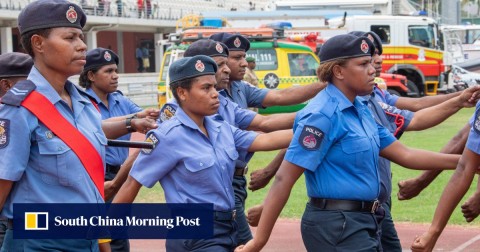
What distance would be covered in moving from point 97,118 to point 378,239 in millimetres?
1784

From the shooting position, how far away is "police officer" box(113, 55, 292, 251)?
4.91m

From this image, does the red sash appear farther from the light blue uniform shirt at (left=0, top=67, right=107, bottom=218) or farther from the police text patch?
the police text patch

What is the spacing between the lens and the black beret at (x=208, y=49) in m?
6.35

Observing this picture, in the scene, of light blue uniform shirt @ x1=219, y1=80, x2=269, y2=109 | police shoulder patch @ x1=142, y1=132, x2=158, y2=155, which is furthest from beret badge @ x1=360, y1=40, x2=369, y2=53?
light blue uniform shirt @ x1=219, y1=80, x2=269, y2=109

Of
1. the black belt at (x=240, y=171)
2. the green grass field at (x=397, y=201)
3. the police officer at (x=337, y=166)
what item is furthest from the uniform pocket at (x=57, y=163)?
the green grass field at (x=397, y=201)

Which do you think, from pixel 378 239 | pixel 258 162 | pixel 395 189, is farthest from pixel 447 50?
pixel 378 239

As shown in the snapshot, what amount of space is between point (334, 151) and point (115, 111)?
112 inches

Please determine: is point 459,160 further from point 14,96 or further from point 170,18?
point 170,18

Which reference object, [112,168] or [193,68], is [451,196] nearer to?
[193,68]

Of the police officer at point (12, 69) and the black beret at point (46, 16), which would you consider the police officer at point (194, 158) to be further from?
the black beret at point (46, 16)

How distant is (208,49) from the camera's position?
6.36 m

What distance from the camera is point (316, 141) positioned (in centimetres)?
461

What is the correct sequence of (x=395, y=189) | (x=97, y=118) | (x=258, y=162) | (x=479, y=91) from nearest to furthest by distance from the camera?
(x=97, y=118) → (x=479, y=91) → (x=395, y=189) → (x=258, y=162)

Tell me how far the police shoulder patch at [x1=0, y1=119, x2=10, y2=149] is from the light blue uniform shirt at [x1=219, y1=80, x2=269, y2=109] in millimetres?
3138
